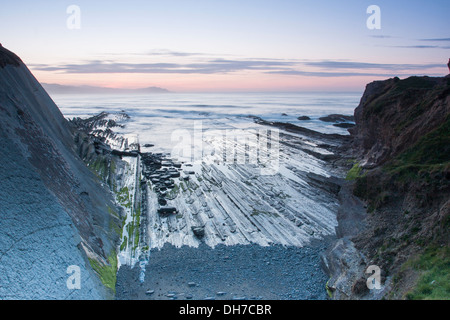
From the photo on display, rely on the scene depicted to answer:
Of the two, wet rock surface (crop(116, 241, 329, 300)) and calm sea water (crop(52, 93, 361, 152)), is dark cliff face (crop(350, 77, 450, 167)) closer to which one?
wet rock surface (crop(116, 241, 329, 300))

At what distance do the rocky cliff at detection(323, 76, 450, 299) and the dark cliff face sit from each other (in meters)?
0.07

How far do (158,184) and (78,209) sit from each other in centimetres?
923

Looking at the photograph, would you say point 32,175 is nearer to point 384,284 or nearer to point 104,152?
point 384,284

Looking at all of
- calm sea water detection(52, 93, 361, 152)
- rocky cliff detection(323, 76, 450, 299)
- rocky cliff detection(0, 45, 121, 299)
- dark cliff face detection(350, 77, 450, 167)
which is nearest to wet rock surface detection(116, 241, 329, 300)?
rocky cliff detection(323, 76, 450, 299)

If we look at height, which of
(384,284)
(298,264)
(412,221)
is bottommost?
(298,264)

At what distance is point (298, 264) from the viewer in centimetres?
1259

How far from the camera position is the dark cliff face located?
15.4 meters

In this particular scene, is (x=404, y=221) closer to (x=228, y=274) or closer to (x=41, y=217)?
(x=228, y=274)

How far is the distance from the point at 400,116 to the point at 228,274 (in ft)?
45.1

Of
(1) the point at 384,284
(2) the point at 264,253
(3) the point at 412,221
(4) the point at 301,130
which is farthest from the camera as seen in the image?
(4) the point at 301,130

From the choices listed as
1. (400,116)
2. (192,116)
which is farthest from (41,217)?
(192,116)

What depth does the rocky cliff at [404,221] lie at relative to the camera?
8219 mm
